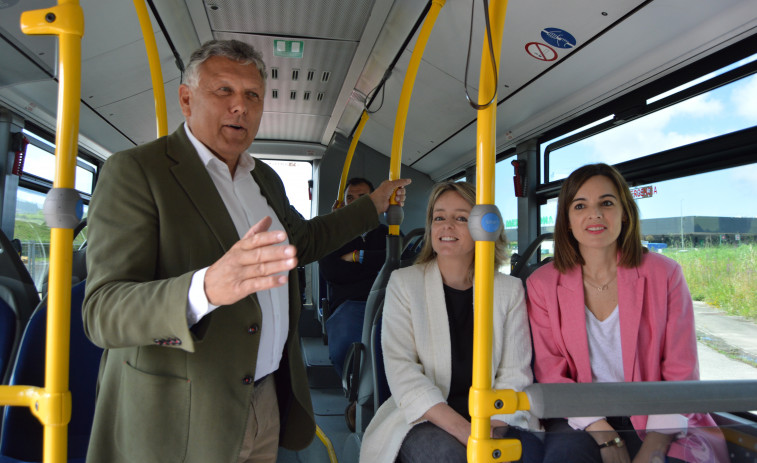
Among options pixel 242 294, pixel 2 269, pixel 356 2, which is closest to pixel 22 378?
pixel 2 269

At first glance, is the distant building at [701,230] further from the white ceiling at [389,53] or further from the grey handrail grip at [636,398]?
the grey handrail grip at [636,398]

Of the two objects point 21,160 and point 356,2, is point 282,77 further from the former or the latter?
point 21,160

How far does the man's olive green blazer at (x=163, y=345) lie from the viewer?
1.14m

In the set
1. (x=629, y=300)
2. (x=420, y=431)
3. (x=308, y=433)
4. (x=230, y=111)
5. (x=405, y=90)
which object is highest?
(x=405, y=90)

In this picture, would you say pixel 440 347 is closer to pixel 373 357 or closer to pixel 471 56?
pixel 373 357

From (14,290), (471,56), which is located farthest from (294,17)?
(14,290)

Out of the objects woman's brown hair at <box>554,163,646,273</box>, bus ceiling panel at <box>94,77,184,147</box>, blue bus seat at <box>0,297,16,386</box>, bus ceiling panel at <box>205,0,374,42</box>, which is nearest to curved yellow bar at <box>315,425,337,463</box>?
blue bus seat at <box>0,297,16,386</box>

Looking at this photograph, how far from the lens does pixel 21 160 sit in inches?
128

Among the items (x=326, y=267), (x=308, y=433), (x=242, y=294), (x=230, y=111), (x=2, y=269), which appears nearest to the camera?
(x=242, y=294)

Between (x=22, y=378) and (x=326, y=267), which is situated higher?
(x=326, y=267)

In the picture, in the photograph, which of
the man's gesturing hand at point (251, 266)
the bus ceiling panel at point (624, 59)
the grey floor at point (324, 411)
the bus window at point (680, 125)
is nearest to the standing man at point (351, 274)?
the grey floor at point (324, 411)

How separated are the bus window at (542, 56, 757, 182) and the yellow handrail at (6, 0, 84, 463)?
2.69 metres

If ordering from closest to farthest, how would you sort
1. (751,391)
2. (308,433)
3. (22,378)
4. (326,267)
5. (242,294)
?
(242,294) → (751,391) → (308,433) → (22,378) → (326,267)

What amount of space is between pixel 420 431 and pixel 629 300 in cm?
101
